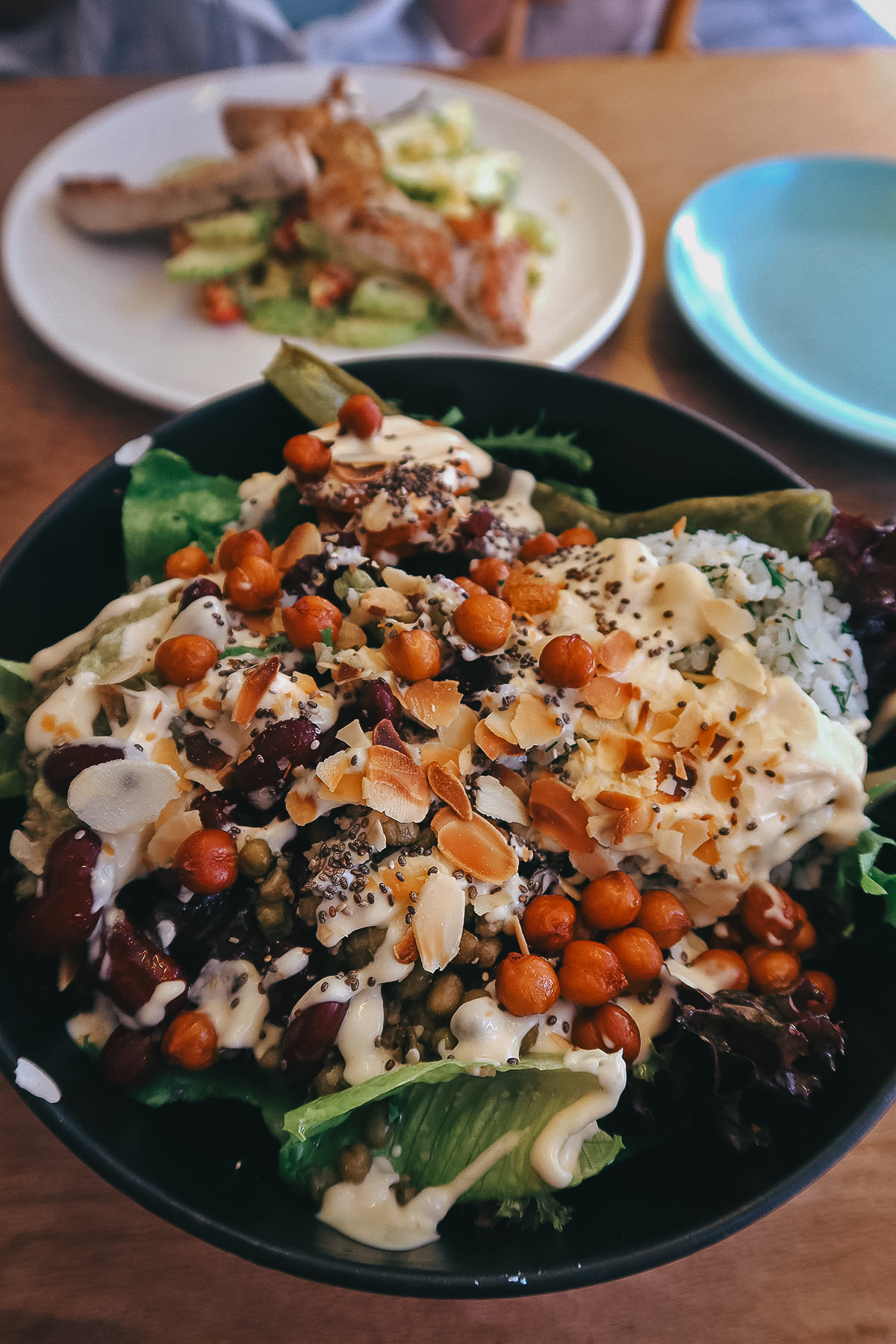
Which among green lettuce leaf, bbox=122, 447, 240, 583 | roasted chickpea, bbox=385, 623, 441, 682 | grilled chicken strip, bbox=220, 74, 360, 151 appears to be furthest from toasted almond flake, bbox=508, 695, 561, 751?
grilled chicken strip, bbox=220, 74, 360, 151

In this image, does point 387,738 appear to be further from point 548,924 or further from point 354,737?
point 548,924

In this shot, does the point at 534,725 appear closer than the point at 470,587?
Yes

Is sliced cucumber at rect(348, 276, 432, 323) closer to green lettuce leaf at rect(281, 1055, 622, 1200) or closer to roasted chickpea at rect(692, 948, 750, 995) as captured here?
roasted chickpea at rect(692, 948, 750, 995)

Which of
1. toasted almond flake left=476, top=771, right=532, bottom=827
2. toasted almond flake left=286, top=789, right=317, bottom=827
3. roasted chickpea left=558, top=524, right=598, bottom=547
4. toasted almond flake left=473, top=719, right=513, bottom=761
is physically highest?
roasted chickpea left=558, top=524, right=598, bottom=547

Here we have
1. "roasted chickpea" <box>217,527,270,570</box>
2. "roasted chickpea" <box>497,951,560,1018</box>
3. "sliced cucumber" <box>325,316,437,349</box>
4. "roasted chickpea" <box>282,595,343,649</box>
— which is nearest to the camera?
"roasted chickpea" <box>497,951,560,1018</box>

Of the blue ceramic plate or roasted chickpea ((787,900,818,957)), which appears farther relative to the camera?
the blue ceramic plate

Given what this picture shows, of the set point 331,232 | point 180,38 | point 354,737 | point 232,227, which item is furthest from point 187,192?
point 354,737

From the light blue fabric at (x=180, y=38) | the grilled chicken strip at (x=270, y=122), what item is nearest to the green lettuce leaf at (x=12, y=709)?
the grilled chicken strip at (x=270, y=122)

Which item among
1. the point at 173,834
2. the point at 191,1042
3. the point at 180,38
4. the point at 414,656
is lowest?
the point at 191,1042
